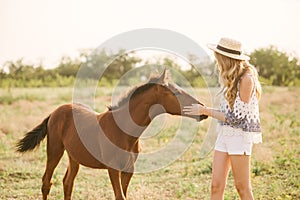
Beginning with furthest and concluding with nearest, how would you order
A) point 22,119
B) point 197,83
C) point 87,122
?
point 197,83, point 22,119, point 87,122

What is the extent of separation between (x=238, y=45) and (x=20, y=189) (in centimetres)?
503

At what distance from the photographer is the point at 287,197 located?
7141 millimetres

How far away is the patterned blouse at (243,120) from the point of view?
5.02 meters

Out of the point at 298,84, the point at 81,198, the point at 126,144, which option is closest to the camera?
the point at 126,144

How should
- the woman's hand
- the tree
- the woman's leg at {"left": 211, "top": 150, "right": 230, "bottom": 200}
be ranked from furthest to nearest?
the tree → the woman's hand → the woman's leg at {"left": 211, "top": 150, "right": 230, "bottom": 200}

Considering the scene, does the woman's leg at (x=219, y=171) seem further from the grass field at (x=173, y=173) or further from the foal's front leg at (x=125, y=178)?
the grass field at (x=173, y=173)

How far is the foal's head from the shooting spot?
6.09 m

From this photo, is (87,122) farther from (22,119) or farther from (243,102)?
(22,119)

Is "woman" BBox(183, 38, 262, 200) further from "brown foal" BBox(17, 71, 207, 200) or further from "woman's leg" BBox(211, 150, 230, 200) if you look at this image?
"brown foal" BBox(17, 71, 207, 200)

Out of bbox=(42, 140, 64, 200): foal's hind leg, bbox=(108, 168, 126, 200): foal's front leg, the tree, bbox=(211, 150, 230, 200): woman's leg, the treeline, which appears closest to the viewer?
bbox=(211, 150, 230, 200): woman's leg

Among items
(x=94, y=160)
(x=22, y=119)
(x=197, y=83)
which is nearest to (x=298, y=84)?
(x=197, y=83)

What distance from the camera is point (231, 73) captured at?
4.98 m

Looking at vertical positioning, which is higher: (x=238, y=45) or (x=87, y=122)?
(x=238, y=45)

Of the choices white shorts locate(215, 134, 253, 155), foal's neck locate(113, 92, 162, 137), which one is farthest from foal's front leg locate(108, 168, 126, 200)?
white shorts locate(215, 134, 253, 155)
